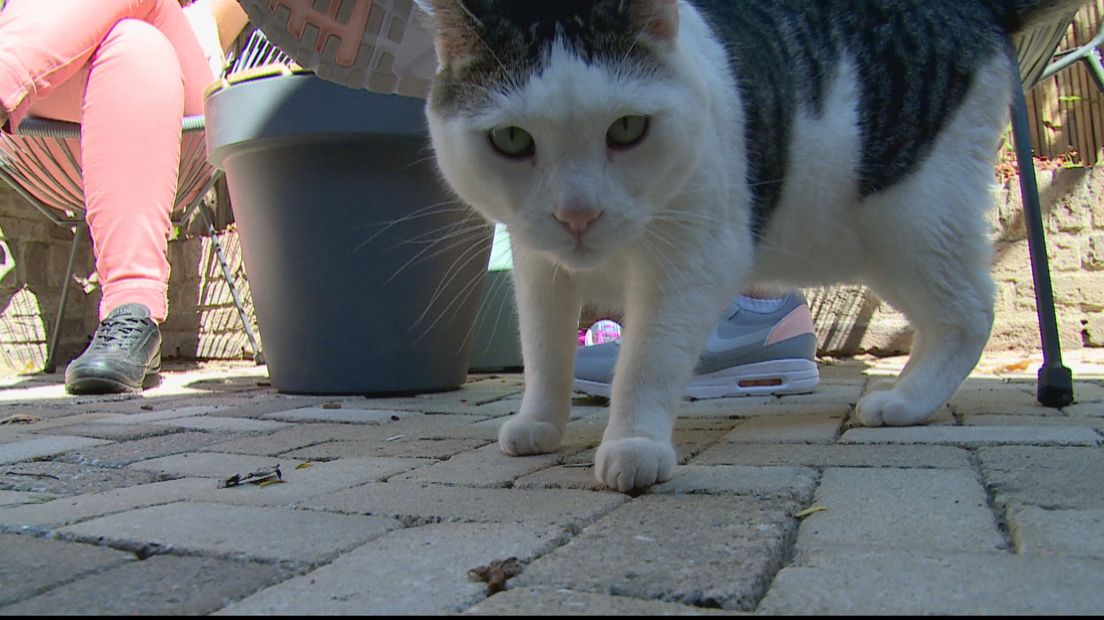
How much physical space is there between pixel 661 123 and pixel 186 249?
3974 mm

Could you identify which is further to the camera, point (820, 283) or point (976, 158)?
point (820, 283)

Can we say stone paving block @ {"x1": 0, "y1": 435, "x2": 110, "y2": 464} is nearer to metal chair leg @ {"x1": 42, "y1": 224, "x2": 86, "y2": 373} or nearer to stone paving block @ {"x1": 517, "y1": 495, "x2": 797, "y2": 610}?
stone paving block @ {"x1": 517, "y1": 495, "x2": 797, "y2": 610}

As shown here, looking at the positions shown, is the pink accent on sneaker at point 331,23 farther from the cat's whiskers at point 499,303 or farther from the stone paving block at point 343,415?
the cat's whiskers at point 499,303

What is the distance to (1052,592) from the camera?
0.69m

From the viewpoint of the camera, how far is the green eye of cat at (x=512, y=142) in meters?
1.25

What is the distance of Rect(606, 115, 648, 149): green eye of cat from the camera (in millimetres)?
1243

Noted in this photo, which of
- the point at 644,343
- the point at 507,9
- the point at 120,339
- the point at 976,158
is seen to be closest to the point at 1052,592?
the point at 644,343

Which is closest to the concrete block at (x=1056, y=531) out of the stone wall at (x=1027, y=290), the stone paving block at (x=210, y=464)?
the stone paving block at (x=210, y=464)

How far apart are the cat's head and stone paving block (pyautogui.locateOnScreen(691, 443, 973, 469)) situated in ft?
1.27

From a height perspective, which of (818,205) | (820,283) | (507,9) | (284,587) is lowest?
(284,587)

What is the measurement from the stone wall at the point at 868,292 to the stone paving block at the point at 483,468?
8.62 ft

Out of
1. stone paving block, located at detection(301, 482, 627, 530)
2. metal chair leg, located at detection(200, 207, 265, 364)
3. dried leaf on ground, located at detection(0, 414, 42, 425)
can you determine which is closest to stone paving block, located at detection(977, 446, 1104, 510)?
stone paving block, located at detection(301, 482, 627, 530)

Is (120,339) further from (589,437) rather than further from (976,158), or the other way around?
(976,158)

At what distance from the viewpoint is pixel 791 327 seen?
7.86 feet
